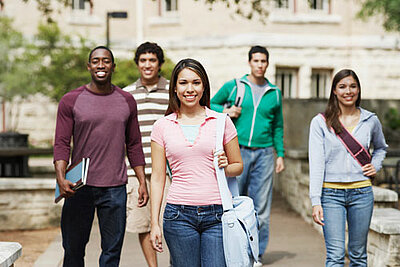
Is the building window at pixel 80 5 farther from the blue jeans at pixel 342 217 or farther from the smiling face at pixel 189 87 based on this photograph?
the smiling face at pixel 189 87

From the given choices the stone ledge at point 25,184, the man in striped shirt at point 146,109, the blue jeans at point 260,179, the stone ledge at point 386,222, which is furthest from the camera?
the stone ledge at point 25,184

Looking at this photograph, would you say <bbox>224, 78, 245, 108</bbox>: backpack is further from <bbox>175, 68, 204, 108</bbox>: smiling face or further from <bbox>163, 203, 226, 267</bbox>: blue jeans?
<bbox>163, 203, 226, 267</bbox>: blue jeans

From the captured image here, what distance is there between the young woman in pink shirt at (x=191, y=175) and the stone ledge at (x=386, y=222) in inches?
102

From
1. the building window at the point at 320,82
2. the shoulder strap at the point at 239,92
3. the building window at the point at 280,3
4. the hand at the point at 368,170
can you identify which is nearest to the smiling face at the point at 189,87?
the hand at the point at 368,170

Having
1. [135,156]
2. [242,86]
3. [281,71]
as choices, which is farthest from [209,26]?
[135,156]

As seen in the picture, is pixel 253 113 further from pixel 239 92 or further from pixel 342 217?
pixel 342 217

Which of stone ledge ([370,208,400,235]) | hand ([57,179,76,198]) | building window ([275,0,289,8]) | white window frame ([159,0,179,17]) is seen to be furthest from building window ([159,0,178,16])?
hand ([57,179,76,198])

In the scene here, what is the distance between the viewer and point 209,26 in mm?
20078

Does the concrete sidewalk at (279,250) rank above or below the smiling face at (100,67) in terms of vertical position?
below

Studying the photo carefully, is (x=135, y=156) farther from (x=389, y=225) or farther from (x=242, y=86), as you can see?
(x=389, y=225)

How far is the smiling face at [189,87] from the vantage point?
3.87m

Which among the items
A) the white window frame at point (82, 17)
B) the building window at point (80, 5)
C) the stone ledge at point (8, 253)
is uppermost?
the building window at point (80, 5)

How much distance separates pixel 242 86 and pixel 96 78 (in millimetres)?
2060

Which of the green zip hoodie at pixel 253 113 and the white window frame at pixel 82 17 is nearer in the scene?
the green zip hoodie at pixel 253 113
